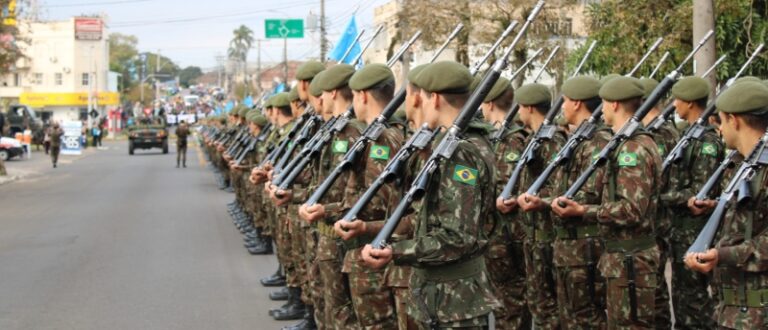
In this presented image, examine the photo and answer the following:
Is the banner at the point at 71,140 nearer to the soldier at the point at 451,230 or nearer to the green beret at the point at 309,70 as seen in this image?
the green beret at the point at 309,70

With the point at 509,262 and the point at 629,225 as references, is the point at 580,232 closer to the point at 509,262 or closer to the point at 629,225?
the point at 629,225

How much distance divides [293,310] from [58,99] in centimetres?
8918

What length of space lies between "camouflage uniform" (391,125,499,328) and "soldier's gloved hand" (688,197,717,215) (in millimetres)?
2194

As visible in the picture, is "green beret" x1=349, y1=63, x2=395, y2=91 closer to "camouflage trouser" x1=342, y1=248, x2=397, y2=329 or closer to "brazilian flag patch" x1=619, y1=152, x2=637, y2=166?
"camouflage trouser" x1=342, y1=248, x2=397, y2=329

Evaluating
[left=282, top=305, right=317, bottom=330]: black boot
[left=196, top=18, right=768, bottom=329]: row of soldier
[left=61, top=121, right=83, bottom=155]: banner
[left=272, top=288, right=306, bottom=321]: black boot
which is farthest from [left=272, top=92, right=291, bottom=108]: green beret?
[left=61, top=121, right=83, bottom=155]: banner

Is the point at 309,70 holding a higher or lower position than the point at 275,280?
higher

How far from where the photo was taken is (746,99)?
5.34m

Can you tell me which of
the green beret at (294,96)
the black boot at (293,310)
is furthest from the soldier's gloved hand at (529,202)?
the green beret at (294,96)

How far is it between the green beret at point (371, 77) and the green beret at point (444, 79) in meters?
1.23

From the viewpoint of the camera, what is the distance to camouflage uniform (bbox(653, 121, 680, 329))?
673cm

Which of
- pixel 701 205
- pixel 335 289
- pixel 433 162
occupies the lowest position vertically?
pixel 335 289

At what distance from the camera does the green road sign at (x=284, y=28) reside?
4125cm

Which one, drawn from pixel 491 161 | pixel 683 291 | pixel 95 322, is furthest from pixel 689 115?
pixel 95 322

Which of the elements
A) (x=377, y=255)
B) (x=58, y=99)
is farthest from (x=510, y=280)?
(x=58, y=99)
